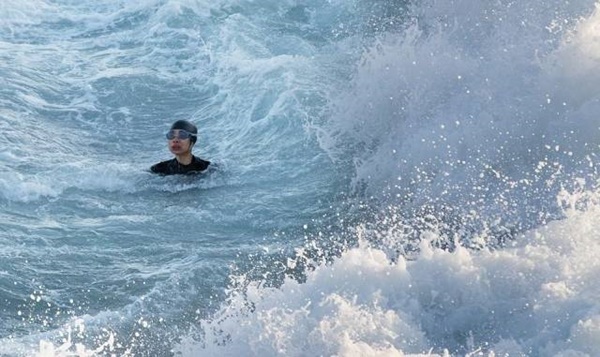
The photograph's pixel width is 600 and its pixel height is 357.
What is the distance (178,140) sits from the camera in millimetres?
12586

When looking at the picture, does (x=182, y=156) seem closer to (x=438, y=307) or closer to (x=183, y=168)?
(x=183, y=168)

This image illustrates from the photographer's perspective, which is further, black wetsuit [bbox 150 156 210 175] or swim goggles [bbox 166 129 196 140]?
black wetsuit [bbox 150 156 210 175]

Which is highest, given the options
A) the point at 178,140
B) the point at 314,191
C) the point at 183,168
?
the point at 178,140

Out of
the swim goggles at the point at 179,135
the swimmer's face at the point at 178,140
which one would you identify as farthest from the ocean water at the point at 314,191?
the swim goggles at the point at 179,135

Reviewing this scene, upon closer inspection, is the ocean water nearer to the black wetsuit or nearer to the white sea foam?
the white sea foam

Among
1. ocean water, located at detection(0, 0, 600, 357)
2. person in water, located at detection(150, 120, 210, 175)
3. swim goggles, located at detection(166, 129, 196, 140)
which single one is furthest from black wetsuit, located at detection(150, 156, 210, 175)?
swim goggles, located at detection(166, 129, 196, 140)

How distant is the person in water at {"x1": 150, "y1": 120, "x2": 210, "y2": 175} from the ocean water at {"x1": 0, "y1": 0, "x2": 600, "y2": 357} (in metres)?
0.18

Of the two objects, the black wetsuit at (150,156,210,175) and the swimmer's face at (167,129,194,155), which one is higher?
the swimmer's face at (167,129,194,155)

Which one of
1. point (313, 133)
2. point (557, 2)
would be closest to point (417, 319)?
point (313, 133)

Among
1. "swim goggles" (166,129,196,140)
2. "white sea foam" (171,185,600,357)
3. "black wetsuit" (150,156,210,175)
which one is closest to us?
"white sea foam" (171,185,600,357)

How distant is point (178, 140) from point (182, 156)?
223 mm

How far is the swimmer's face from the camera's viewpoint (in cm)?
1258

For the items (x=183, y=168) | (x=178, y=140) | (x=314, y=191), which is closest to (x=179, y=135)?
(x=178, y=140)

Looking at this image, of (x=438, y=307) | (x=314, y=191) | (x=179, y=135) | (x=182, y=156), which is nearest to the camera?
(x=438, y=307)
